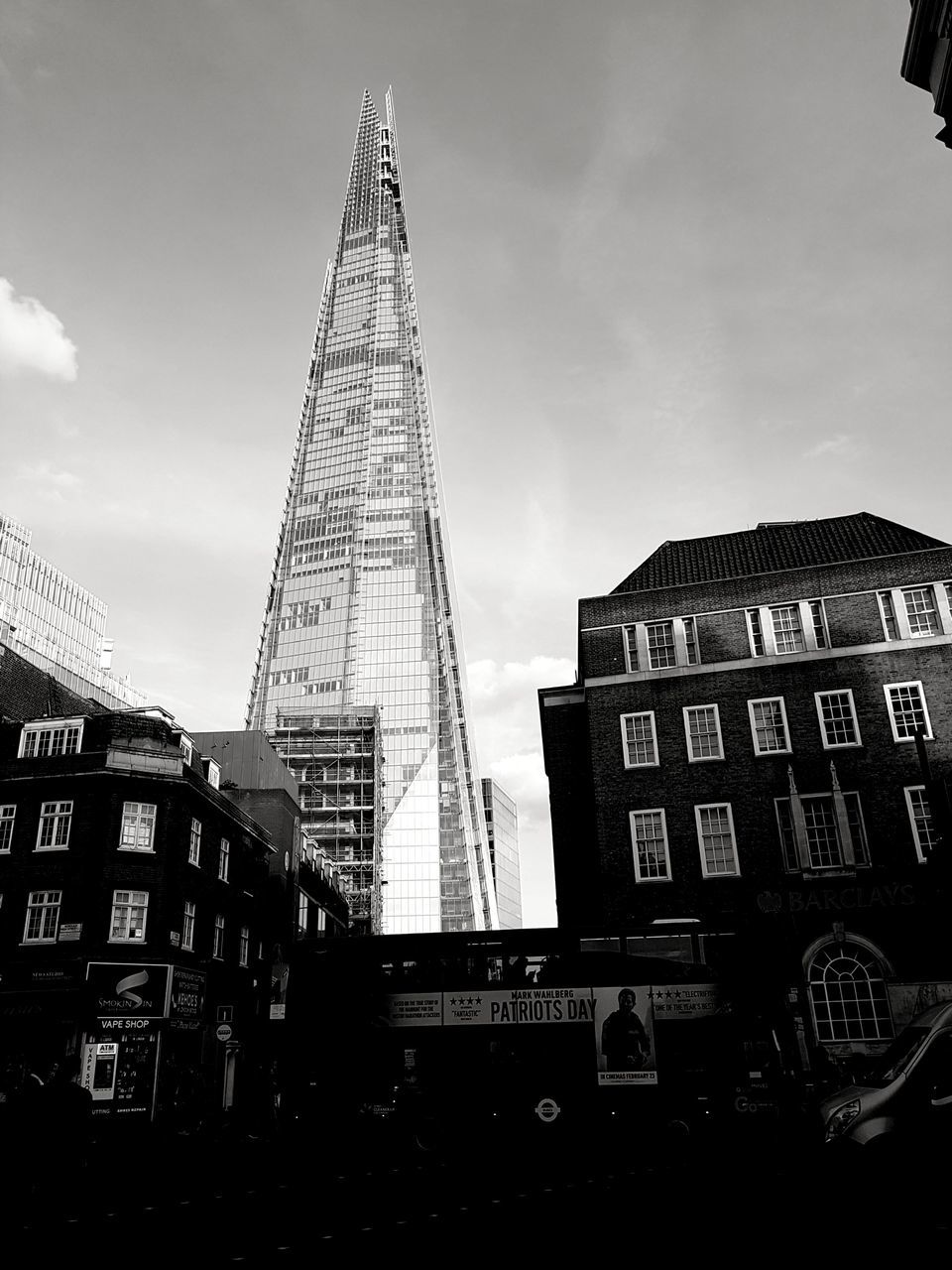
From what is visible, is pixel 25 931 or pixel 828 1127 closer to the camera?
pixel 828 1127

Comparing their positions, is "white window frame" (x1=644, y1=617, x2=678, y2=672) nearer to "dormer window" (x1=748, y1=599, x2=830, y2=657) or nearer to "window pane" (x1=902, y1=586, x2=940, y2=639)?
"dormer window" (x1=748, y1=599, x2=830, y2=657)

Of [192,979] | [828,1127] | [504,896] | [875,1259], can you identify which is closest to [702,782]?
[192,979]

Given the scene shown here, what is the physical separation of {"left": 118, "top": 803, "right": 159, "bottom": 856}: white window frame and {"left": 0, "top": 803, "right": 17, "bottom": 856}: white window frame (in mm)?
4066

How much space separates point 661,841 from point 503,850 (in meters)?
150

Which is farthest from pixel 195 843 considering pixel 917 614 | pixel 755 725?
pixel 917 614

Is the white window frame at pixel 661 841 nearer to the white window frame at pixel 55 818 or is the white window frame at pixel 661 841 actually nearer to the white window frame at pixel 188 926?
the white window frame at pixel 188 926

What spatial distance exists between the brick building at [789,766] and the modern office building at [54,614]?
348 ft

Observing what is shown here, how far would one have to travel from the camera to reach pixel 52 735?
122 ft

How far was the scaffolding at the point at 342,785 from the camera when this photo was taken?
4505 inches

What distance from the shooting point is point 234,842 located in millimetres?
42406

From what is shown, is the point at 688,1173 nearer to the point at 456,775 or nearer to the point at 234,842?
the point at 234,842

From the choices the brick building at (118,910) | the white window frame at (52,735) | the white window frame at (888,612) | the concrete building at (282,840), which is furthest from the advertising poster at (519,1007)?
the concrete building at (282,840)

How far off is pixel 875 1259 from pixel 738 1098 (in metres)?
11.8

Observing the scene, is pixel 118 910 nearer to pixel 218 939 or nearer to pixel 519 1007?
pixel 218 939
